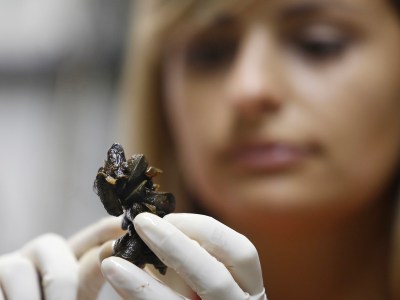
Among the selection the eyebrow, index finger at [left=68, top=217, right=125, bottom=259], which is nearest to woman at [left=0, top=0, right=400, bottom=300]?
the eyebrow

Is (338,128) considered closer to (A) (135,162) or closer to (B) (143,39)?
(B) (143,39)

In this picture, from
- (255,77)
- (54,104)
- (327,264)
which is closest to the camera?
(255,77)

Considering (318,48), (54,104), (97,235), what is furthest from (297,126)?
(54,104)

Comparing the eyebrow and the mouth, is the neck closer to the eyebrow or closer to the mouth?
the mouth

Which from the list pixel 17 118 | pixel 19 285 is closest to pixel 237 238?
pixel 19 285

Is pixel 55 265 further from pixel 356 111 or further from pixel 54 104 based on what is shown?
pixel 54 104

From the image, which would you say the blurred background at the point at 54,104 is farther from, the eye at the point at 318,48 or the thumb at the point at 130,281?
the thumb at the point at 130,281

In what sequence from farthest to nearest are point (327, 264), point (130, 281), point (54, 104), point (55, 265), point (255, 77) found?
point (54, 104), point (327, 264), point (255, 77), point (55, 265), point (130, 281)
